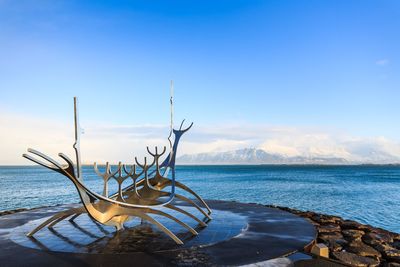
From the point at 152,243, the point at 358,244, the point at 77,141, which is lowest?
the point at 358,244

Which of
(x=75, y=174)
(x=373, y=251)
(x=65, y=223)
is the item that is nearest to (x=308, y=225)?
(x=373, y=251)

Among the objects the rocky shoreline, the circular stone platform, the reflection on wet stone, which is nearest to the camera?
the circular stone platform

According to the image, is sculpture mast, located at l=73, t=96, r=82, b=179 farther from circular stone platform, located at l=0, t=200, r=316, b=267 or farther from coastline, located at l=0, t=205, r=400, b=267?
coastline, located at l=0, t=205, r=400, b=267

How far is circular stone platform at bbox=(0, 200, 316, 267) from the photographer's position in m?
7.90

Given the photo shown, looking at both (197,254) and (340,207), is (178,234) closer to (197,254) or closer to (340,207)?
(197,254)

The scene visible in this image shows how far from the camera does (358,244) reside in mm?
10711

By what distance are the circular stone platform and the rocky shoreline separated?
32.2 inches

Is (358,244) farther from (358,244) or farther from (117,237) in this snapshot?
(117,237)

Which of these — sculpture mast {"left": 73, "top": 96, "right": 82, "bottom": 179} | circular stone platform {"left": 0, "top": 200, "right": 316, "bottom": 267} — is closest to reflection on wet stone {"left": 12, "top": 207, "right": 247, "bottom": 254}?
circular stone platform {"left": 0, "top": 200, "right": 316, "bottom": 267}

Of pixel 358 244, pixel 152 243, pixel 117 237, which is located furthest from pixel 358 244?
pixel 117 237

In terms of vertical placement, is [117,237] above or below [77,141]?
below

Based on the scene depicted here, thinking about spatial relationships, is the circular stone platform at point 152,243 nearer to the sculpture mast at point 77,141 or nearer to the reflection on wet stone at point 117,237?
the reflection on wet stone at point 117,237

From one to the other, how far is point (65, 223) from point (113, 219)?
308cm

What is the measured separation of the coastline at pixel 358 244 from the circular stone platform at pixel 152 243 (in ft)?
2.68
